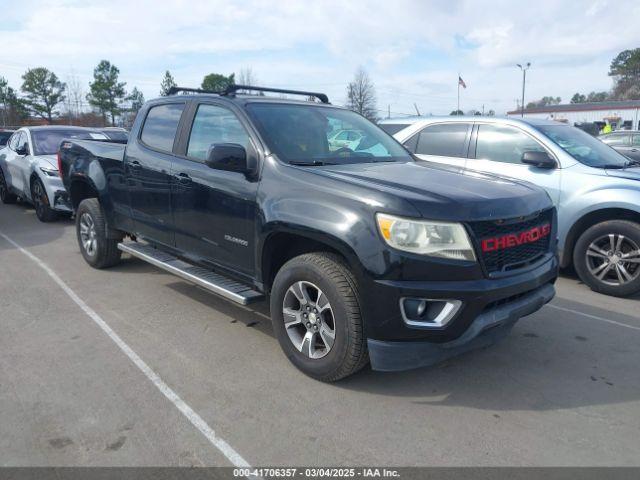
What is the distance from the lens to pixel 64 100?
61125mm

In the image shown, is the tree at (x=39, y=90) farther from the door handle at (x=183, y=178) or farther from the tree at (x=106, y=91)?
the door handle at (x=183, y=178)

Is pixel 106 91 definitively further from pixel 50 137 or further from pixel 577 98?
pixel 577 98

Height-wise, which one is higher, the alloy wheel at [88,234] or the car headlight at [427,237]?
the car headlight at [427,237]

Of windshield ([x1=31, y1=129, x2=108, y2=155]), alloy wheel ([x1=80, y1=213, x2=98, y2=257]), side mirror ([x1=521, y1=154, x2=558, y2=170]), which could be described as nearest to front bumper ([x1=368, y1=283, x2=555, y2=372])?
side mirror ([x1=521, y1=154, x2=558, y2=170])

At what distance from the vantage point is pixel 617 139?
53.2 ft

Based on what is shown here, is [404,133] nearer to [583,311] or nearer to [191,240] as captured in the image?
[583,311]

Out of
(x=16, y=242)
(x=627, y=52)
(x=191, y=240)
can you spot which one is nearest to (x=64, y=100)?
(x=16, y=242)

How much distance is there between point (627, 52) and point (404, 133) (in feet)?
340

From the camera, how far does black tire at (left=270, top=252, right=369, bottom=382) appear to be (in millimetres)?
3141

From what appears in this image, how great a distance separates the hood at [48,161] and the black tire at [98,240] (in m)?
3.32

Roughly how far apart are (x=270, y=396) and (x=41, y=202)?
775cm

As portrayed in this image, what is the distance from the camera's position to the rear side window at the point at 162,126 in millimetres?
4770

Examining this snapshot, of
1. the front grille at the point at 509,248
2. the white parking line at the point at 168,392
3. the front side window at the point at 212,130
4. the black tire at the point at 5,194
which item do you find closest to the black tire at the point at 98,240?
the white parking line at the point at 168,392

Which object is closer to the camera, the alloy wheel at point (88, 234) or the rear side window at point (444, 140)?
the alloy wheel at point (88, 234)
